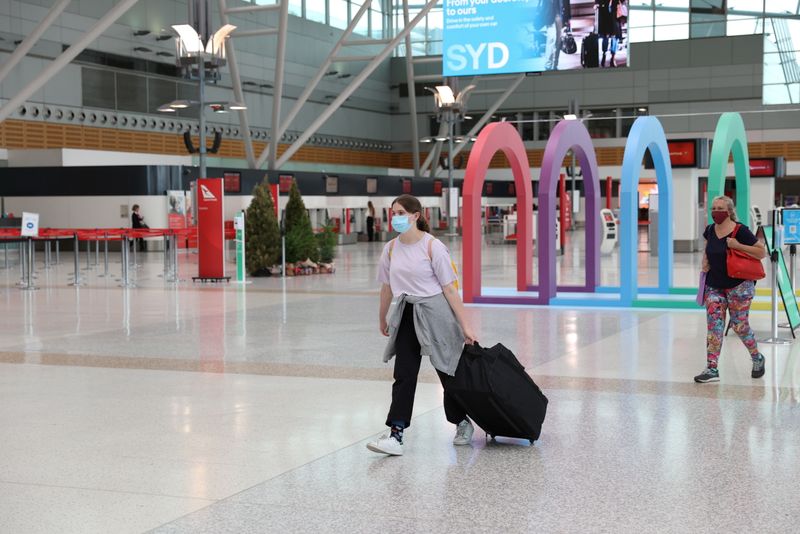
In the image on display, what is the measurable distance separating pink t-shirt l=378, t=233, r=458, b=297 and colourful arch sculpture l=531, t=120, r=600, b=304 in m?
9.22

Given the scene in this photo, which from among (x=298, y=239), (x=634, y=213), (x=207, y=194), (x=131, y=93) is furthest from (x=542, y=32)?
(x=131, y=93)

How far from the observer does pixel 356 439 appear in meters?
6.92

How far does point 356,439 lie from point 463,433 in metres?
0.71

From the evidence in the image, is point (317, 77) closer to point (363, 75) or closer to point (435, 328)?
point (363, 75)

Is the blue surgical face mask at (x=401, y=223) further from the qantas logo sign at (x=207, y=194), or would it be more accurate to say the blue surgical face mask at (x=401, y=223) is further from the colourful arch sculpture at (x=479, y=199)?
the qantas logo sign at (x=207, y=194)

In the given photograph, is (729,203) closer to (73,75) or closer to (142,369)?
(142,369)

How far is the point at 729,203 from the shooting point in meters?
9.13

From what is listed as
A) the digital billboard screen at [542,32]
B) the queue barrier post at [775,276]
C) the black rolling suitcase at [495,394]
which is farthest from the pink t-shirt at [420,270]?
the digital billboard screen at [542,32]

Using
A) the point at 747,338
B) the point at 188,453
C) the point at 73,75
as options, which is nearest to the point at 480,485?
the point at 188,453

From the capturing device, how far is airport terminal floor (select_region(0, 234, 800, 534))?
17.2 ft

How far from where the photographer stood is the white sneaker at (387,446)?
20.9 ft

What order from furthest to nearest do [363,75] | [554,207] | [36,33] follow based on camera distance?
[363,75], [36,33], [554,207]

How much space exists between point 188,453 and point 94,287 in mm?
14413

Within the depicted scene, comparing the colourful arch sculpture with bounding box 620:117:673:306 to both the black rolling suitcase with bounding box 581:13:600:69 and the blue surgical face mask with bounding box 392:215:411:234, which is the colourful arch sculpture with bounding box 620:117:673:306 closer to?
the blue surgical face mask with bounding box 392:215:411:234
